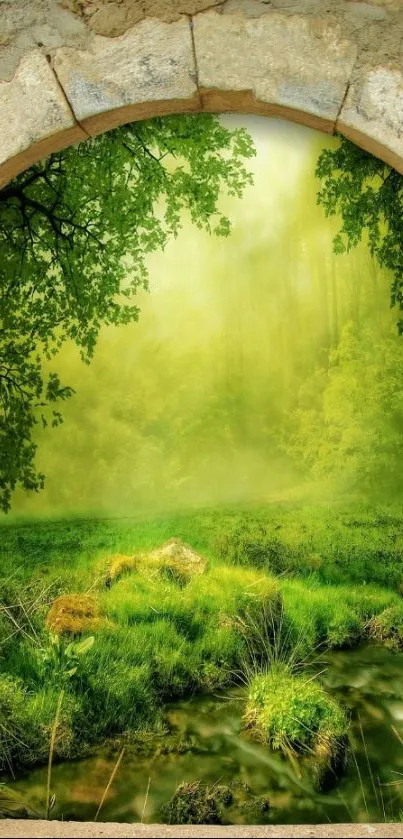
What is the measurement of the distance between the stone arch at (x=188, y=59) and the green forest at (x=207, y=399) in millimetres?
1657

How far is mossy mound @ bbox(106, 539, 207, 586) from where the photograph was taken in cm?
394

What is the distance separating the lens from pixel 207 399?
13.5 feet

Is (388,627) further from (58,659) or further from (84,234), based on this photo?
(84,234)

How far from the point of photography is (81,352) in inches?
160

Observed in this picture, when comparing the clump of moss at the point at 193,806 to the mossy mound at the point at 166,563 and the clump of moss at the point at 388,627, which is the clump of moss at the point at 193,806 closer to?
the mossy mound at the point at 166,563

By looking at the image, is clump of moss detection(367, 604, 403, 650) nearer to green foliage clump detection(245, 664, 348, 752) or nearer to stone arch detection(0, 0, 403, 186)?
green foliage clump detection(245, 664, 348, 752)

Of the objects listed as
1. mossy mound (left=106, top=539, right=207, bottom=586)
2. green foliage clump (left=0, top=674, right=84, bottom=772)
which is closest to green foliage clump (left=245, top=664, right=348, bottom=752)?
mossy mound (left=106, top=539, right=207, bottom=586)

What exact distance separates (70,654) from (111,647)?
29cm

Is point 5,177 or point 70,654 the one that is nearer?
point 5,177

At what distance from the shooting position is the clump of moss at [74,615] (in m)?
Result: 3.60

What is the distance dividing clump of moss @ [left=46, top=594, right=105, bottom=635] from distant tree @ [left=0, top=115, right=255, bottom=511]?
64 cm

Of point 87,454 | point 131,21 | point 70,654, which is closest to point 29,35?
point 131,21

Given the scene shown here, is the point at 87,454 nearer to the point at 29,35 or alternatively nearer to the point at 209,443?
the point at 209,443

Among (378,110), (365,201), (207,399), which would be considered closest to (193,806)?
(207,399)
